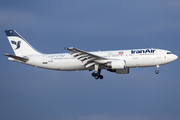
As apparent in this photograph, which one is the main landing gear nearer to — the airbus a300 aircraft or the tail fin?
the airbus a300 aircraft

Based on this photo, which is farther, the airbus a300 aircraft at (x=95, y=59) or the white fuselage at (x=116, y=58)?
the white fuselage at (x=116, y=58)

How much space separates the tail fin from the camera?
56469 millimetres

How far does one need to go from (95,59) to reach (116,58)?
368 centimetres

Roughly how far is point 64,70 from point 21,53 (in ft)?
30.2

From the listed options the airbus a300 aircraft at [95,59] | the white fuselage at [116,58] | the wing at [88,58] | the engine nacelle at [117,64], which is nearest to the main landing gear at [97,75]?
the airbus a300 aircraft at [95,59]

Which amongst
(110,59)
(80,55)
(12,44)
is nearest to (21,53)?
(12,44)

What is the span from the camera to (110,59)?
5109cm

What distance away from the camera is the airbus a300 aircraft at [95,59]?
165ft

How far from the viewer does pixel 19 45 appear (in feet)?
187

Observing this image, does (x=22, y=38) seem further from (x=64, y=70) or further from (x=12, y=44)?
(x=64, y=70)

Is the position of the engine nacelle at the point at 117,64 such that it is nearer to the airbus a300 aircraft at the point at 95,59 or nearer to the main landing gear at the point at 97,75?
the airbus a300 aircraft at the point at 95,59

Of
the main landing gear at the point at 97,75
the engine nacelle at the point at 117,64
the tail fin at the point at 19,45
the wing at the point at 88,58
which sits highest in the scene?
the tail fin at the point at 19,45

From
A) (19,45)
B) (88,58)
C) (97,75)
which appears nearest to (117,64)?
(88,58)

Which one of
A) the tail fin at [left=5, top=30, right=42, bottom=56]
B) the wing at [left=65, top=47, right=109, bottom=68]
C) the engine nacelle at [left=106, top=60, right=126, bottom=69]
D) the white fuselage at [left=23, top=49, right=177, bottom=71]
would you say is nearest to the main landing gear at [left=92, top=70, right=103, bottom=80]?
the white fuselage at [left=23, top=49, right=177, bottom=71]
